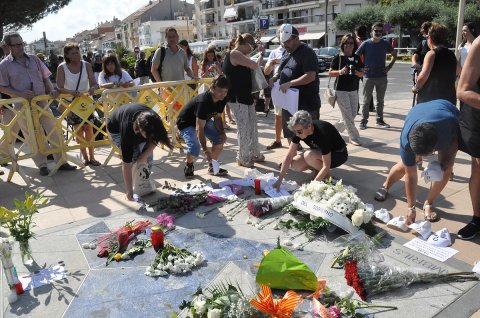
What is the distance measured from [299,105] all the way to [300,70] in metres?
0.46

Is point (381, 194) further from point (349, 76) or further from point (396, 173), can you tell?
point (349, 76)

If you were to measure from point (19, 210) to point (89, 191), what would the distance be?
2.04 m

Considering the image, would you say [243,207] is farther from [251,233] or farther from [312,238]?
[312,238]

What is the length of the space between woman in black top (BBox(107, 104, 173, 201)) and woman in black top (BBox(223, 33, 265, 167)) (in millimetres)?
1414

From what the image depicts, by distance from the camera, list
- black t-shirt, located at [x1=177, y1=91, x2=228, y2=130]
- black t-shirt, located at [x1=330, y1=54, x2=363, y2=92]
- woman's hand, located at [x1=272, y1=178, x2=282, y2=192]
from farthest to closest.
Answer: black t-shirt, located at [x1=330, y1=54, x2=363, y2=92] → black t-shirt, located at [x1=177, y1=91, x2=228, y2=130] → woman's hand, located at [x1=272, y1=178, x2=282, y2=192]

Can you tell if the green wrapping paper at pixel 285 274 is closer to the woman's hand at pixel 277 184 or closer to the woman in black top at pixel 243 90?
the woman's hand at pixel 277 184

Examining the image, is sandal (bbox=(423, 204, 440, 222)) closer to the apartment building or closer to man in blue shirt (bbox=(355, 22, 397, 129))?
man in blue shirt (bbox=(355, 22, 397, 129))

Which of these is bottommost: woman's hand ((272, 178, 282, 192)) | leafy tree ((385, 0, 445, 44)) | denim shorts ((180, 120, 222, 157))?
woman's hand ((272, 178, 282, 192))

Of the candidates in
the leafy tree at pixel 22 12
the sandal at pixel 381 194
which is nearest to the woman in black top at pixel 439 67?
the sandal at pixel 381 194

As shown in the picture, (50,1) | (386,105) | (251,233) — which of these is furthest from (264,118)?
(50,1)

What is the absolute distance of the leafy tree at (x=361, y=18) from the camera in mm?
36638

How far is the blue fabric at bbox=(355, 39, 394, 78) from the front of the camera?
7.25m

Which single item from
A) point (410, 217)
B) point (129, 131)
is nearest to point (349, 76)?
point (410, 217)

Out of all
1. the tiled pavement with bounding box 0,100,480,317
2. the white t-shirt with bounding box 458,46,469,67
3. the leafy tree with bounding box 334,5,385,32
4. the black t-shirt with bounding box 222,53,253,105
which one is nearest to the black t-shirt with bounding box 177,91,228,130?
the black t-shirt with bounding box 222,53,253,105
